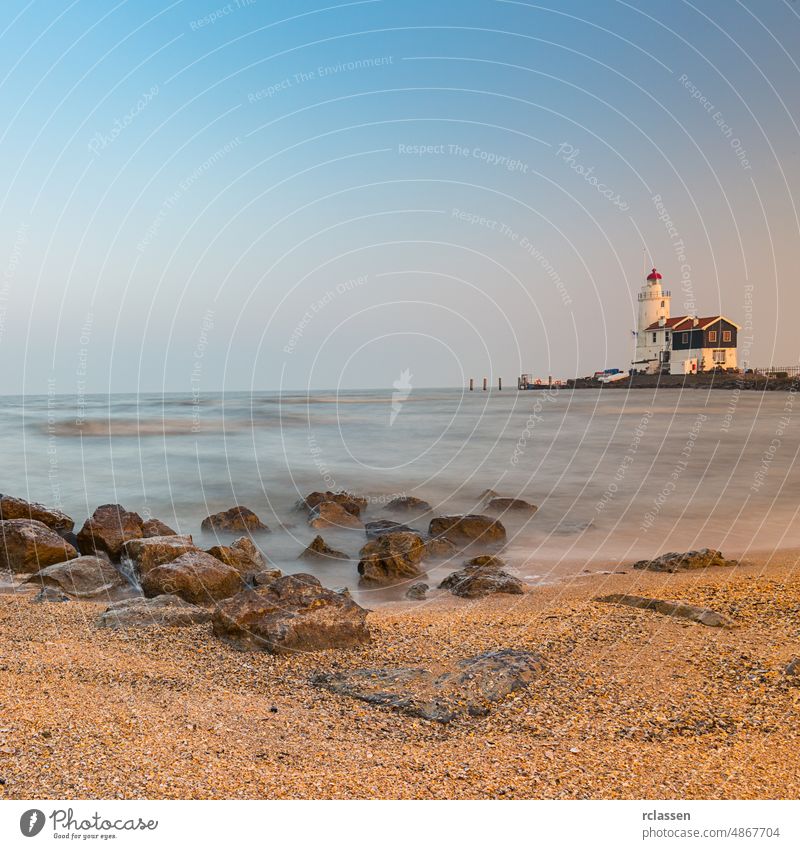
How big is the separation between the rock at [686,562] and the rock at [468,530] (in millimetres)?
2598

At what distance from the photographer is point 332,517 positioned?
11.9 metres

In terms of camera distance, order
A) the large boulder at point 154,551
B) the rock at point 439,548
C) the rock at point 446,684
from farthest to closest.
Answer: the rock at point 439,548, the large boulder at point 154,551, the rock at point 446,684

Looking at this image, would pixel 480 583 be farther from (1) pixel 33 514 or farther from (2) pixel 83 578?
(1) pixel 33 514

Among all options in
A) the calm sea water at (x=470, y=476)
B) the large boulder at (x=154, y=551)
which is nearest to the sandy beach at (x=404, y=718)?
the large boulder at (x=154, y=551)

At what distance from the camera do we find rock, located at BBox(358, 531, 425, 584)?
8.37 meters

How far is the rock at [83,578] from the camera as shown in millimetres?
6949

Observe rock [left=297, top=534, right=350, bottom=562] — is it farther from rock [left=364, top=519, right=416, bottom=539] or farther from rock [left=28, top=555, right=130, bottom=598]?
rock [left=28, top=555, right=130, bottom=598]

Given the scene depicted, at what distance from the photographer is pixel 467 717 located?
3758 mm

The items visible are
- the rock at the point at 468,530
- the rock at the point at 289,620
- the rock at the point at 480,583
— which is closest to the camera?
the rock at the point at 289,620

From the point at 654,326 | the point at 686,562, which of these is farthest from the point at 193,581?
the point at 654,326

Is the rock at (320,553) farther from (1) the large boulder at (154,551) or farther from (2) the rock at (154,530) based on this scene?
(1) the large boulder at (154,551)

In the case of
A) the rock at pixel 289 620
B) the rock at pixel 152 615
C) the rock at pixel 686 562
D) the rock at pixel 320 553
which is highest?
the rock at pixel 289 620

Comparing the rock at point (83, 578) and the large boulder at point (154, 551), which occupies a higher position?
the large boulder at point (154, 551)

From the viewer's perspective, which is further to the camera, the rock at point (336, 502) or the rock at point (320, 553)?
the rock at point (336, 502)
